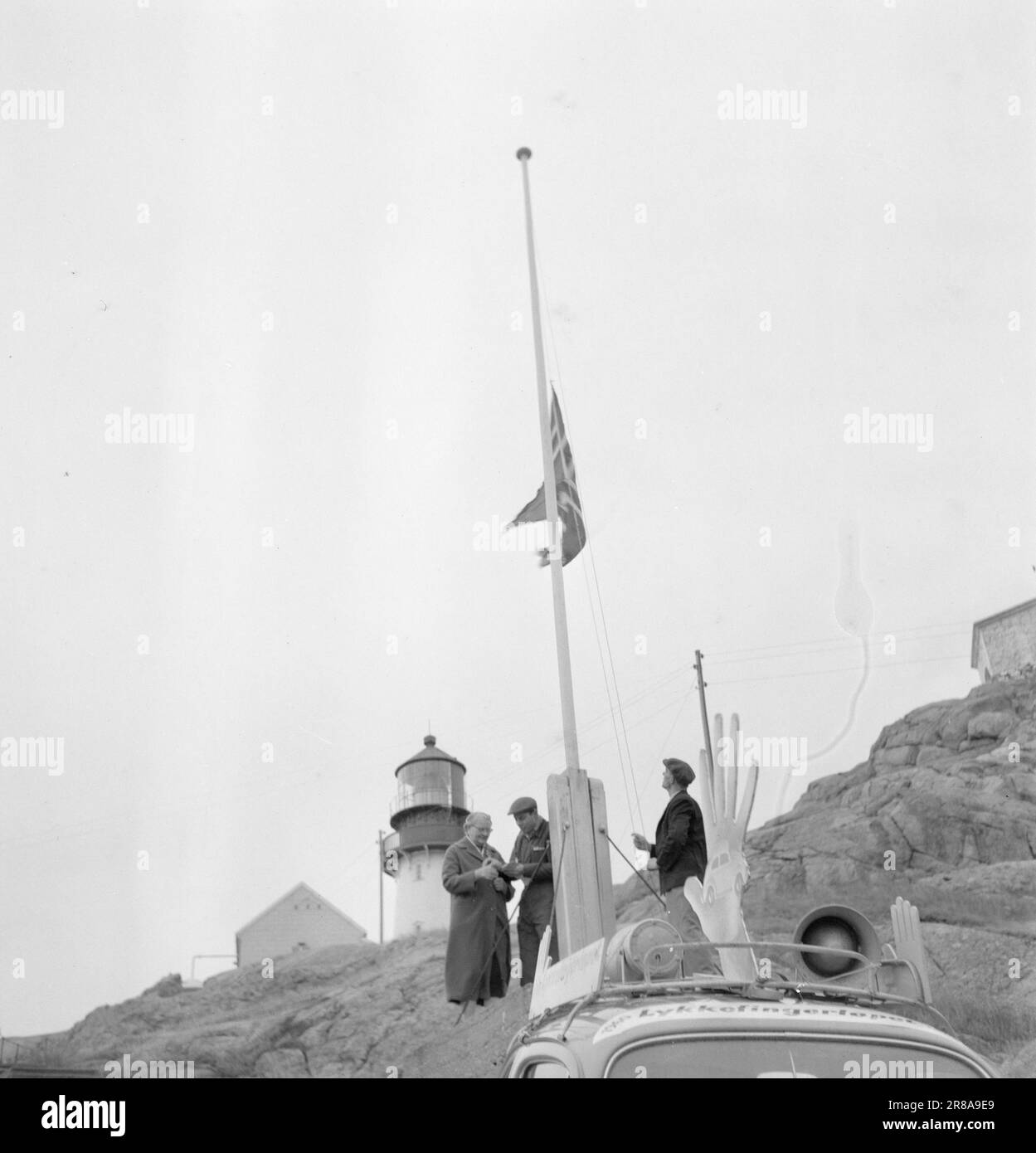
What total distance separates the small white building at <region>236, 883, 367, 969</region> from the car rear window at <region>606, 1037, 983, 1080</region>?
32796mm

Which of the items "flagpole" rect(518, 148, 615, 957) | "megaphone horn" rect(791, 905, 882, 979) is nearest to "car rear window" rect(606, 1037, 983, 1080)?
"megaphone horn" rect(791, 905, 882, 979)

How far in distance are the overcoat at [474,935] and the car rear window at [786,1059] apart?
5.36 m

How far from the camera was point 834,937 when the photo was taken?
229 inches

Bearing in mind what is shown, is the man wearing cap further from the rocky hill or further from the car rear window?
the car rear window

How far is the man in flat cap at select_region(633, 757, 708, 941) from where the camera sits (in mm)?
9422

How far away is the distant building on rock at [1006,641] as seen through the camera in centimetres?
4106

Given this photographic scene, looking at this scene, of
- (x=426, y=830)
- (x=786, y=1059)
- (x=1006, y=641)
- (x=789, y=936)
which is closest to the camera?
(x=786, y=1059)

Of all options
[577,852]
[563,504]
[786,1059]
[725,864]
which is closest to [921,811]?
[563,504]

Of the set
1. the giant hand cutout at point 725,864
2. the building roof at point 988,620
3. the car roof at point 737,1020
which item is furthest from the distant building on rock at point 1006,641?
the car roof at point 737,1020

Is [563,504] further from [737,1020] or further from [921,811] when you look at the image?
[921,811]

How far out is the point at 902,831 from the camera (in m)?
27.4

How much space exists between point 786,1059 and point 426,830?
2725 cm

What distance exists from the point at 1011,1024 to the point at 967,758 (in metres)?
18.1

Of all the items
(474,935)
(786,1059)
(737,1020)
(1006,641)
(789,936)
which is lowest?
(786,1059)
